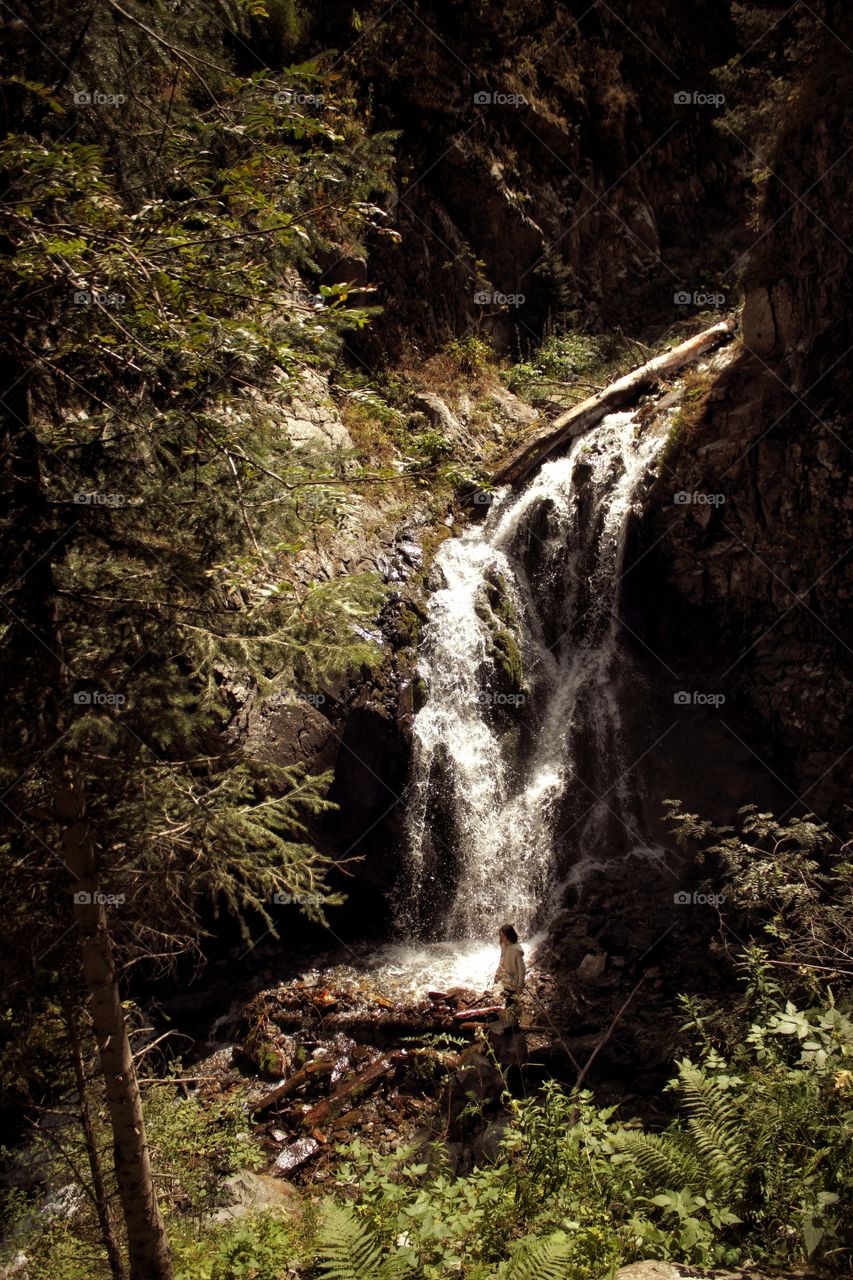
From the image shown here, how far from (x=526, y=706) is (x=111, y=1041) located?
28.5 feet

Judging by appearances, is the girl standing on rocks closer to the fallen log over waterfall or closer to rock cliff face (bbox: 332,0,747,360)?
the fallen log over waterfall

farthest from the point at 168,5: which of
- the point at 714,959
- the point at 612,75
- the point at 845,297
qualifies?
the point at 612,75

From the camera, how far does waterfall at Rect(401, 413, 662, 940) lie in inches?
403

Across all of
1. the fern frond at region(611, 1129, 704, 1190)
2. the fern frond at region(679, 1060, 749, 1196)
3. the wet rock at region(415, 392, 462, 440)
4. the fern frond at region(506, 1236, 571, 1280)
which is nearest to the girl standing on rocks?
the fern frond at region(679, 1060, 749, 1196)

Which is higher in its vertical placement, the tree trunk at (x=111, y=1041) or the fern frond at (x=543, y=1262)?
the tree trunk at (x=111, y=1041)

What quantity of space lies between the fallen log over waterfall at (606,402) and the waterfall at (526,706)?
772 mm

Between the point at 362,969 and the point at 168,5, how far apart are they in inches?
373

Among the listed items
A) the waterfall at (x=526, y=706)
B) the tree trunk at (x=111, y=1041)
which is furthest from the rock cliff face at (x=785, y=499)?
the tree trunk at (x=111, y=1041)

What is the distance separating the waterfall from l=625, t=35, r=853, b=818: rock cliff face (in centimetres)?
102

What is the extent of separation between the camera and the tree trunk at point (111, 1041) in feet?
11.0

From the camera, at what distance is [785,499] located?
9.96 m

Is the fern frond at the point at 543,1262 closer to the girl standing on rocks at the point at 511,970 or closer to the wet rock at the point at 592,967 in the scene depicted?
the girl standing on rocks at the point at 511,970

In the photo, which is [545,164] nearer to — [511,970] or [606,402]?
[606,402]

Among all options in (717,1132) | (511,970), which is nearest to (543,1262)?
(717,1132)
